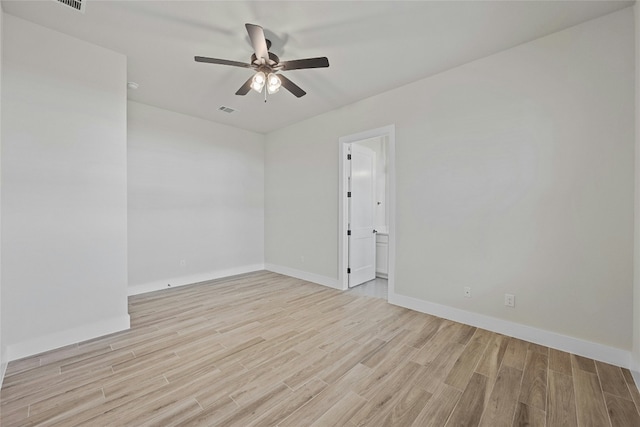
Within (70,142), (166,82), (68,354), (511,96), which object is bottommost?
(68,354)

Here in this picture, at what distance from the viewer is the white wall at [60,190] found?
224 cm

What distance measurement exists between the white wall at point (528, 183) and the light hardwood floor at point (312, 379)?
1.55ft

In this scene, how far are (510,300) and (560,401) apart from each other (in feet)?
3.37

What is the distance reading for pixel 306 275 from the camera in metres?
4.80

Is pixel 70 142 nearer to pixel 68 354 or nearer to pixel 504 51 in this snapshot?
pixel 68 354

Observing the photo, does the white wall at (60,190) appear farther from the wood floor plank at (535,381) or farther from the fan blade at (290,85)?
the wood floor plank at (535,381)

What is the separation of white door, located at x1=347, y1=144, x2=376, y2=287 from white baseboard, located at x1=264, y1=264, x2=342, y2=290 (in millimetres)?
302

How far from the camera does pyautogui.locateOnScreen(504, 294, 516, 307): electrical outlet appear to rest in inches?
104

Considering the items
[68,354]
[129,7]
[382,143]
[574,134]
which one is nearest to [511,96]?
[574,134]

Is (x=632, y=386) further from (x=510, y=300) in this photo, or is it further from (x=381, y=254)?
(x=381, y=254)

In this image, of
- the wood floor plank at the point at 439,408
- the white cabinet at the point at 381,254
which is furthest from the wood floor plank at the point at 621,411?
the white cabinet at the point at 381,254

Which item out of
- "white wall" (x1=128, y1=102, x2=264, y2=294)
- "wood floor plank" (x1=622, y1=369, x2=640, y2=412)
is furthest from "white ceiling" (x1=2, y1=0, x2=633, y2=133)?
"wood floor plank" (x1=622, y1=369, x2=640, y2=412)

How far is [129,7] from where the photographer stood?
215cm

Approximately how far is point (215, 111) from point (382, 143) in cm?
347
